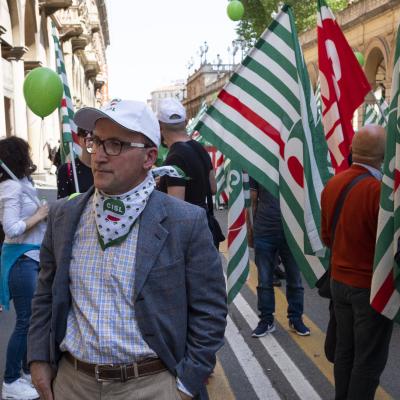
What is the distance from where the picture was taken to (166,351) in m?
2.25

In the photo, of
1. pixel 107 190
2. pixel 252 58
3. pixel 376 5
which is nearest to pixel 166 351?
pixel 107 190

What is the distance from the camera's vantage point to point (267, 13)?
1672 inches

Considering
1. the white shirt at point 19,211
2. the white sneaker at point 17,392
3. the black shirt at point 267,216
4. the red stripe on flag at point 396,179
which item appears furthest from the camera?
the black shirt at point 267,216

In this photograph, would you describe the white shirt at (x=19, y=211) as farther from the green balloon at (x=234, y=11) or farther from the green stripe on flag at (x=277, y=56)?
the green balloon at (x=234, y=11)

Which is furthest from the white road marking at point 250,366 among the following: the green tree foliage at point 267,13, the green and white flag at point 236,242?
the green tree foliage at point 267,13

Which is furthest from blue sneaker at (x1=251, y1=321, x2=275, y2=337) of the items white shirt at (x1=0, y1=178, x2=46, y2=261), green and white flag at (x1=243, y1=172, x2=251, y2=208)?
white shirt at (x1=0, y1=178, x2=46, y2=261)

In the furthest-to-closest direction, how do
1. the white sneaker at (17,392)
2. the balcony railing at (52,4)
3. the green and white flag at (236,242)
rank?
the balcony railing at (52,4), the green and white flag at (236,242), the white sneaker at (17,392)

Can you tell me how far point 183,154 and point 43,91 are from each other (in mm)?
2248

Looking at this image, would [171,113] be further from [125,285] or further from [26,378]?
[125,285]

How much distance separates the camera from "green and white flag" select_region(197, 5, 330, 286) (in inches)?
180

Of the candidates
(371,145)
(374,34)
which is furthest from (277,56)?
(374,34)

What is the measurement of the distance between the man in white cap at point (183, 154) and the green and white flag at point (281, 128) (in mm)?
241

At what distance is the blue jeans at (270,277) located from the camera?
588 centimetres

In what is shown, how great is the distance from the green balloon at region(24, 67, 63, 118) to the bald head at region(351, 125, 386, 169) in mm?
3531
